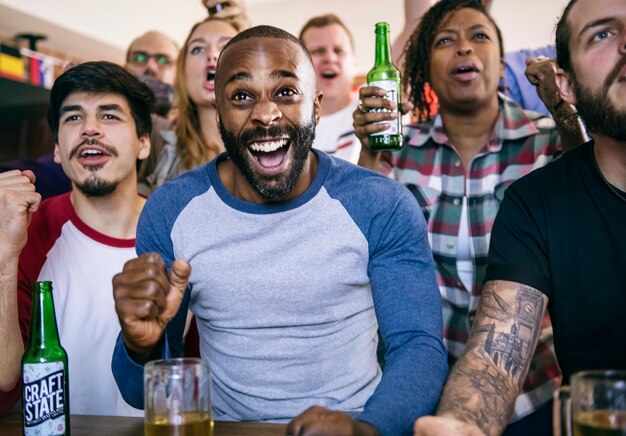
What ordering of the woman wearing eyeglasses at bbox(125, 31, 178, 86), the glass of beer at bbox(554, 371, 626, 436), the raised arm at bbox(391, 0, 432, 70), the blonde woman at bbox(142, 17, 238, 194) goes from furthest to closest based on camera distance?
the woman wearing eyeglasses at bbox(125, 31, 178, 86), the raised arm at bbox(391, 0, 432, 70), the blonde woman at bbox(142, 17, 238, 194), the glass of beer at bbox(554, 371, 626, 436)

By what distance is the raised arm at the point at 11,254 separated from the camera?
144 centimetres

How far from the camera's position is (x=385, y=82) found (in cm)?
177

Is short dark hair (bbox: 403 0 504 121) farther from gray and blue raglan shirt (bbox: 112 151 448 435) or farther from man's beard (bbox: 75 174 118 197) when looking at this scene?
man's beard (bbox: 75 174 118 197)

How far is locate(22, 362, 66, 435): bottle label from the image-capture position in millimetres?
1085

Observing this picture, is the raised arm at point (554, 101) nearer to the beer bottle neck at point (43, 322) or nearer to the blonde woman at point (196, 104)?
the blonde woman at point (196, 104)

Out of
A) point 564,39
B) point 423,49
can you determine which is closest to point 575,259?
point 564,39

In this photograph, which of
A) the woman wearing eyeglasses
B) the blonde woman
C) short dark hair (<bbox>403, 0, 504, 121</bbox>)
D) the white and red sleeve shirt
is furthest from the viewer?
the woman wearing eyeglasses

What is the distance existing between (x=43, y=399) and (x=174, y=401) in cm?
30

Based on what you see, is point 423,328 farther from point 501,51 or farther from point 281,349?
point 501,51

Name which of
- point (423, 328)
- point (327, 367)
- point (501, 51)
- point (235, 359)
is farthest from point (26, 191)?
point (501, 51)

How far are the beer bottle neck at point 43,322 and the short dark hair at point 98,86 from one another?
2.87ft

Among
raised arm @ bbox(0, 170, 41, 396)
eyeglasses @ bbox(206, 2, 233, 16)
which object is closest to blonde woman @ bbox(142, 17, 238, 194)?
eyeglasses @ bbox(206, 2, 233, 16)

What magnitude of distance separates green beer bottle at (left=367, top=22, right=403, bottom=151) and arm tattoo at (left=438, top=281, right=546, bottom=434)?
1.92 ft

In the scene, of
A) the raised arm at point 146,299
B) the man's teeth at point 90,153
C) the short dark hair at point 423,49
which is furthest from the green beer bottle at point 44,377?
the short dark hair at point 423,49
